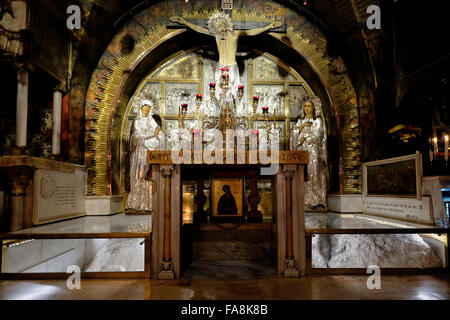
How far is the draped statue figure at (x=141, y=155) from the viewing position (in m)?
6.20

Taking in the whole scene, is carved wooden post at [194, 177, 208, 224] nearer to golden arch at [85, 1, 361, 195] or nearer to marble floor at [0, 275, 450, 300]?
marble floor at [0, 275, 450, 300]

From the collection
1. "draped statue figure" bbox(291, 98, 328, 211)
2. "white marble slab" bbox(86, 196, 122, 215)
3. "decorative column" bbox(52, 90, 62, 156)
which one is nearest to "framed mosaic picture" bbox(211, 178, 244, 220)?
"draped statue figure" bbox(291, 98, 328, 211)

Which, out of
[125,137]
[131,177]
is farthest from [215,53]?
[131,177]

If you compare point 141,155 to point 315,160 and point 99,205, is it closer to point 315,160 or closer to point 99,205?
point 99,205

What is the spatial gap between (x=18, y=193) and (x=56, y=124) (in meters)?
1.87

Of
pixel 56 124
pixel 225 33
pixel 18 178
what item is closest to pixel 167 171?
pixel 18 178

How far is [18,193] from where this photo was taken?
416 centimetres

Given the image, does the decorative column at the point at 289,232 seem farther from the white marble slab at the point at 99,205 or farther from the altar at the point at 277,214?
the white marble slab at the point at 99,205

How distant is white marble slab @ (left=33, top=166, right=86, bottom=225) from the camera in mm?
4348

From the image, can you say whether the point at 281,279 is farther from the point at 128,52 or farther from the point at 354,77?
the point at 128,52

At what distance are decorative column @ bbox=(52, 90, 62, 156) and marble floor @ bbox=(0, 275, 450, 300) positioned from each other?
335 cm

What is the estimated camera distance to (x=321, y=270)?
2887 mm

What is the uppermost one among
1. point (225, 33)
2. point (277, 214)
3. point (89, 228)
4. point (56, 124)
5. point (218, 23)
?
point (218, 23)

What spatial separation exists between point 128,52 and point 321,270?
6296 mm
